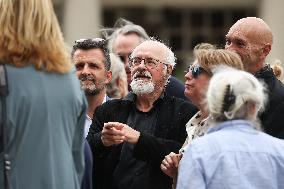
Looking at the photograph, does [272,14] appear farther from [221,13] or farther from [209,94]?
[209,94]

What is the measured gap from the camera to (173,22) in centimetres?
2908

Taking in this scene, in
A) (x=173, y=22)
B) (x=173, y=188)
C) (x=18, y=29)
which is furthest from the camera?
(x=173, y=22)

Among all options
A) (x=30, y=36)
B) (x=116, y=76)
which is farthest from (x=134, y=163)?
(x=116, y=76)

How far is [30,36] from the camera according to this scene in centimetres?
480

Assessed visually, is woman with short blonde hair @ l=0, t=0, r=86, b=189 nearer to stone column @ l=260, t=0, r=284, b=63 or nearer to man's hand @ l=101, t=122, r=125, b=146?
man's hand @ l=101, t=122, r=125, b=146

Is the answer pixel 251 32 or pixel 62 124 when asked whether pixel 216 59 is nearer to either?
pixel 251 32

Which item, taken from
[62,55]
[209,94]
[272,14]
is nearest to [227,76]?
[209,94]

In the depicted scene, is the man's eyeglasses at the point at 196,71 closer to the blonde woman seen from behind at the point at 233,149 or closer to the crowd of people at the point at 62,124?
the crowd of people at the point at 62,124

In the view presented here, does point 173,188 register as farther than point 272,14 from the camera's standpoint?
No

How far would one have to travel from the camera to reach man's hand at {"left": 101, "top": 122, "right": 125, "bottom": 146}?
5.72 meters

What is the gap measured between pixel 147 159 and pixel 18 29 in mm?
1474

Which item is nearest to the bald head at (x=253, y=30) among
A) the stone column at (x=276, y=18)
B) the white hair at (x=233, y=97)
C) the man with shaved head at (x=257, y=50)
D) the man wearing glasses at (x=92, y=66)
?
the man with shaved head at (x=257, y=50)

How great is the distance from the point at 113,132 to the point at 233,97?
1.11m

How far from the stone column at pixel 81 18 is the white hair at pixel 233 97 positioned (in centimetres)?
2012
